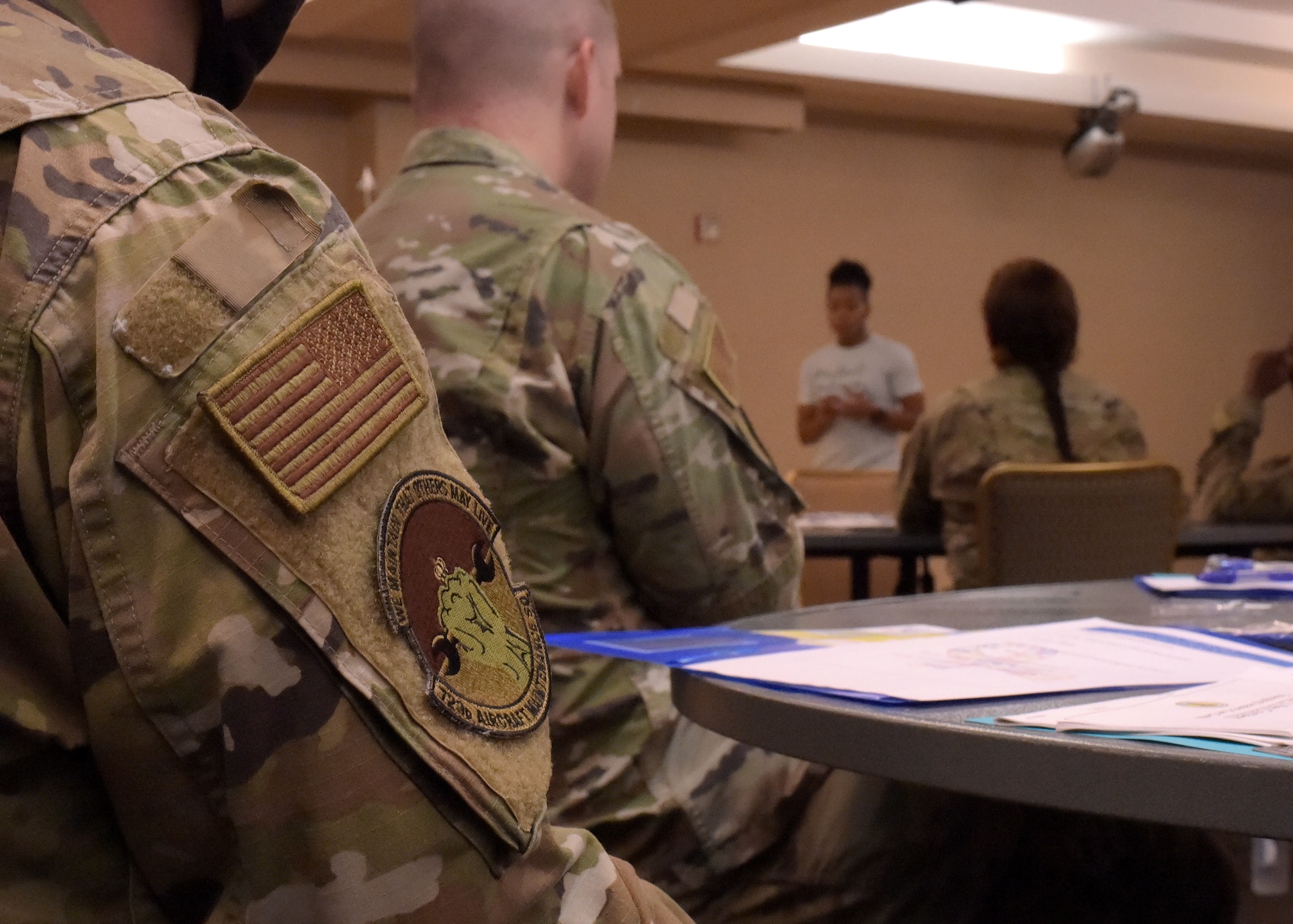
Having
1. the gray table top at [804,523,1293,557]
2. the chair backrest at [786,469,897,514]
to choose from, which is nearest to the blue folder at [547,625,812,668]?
the gray table top at [804,523,1293,557]

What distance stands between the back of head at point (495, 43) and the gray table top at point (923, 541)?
169 centimetres

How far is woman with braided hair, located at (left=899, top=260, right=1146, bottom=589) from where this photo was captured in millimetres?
3199

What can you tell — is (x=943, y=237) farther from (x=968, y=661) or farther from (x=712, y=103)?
(x=968, y=661)

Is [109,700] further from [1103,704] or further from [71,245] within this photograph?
[1103,704]

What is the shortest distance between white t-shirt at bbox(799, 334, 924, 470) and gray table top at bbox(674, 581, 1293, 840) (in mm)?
4391

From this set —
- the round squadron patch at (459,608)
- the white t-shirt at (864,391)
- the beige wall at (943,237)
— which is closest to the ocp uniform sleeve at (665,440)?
the round squadron patch at (459,608)

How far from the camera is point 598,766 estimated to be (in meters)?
1.18

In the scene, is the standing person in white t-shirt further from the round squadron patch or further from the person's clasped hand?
the round squadron patch

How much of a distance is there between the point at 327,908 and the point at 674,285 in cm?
87

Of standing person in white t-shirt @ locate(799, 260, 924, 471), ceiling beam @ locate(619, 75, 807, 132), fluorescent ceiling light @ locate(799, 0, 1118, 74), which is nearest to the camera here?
standing person in white t-shirt @ locate(799, 260, 924, 471)

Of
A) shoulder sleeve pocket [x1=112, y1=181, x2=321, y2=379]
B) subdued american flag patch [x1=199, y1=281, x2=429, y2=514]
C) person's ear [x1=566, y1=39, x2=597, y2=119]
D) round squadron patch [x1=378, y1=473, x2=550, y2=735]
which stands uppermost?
person's ear [x1=566, y1=39, x2=597, y2=119]

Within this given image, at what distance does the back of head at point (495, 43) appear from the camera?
1.51 meters

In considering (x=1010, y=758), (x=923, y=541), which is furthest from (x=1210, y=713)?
(x=923, y=541)

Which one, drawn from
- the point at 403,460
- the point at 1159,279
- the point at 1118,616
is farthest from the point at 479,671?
the point at 1159,279
